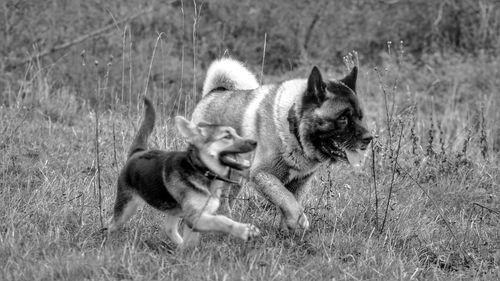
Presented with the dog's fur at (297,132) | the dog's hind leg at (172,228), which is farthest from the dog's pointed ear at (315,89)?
the dog's hind leg at (172,228)

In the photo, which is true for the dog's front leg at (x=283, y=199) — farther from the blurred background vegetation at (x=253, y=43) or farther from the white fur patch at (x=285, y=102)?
the blurred background vegetation at (x=253, y=43)

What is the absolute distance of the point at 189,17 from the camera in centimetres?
1367

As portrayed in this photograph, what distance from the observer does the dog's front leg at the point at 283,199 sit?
4.97 metres

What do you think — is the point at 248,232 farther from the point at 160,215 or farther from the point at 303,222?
the point at 160,215

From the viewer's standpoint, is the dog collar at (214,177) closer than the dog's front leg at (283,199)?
Yes

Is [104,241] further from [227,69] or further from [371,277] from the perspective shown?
[227,69]

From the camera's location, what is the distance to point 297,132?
207 inches

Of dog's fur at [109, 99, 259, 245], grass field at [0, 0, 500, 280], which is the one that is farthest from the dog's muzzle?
grass field at [0, 0, 500, 280]

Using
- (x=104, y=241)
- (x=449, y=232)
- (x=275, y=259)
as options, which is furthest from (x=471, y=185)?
(x=104, y=241)

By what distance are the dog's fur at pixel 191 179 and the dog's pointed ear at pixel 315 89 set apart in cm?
105

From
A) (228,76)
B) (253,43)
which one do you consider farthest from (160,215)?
(253,43)

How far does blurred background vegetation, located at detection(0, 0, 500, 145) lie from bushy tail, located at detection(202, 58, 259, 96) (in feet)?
10.4

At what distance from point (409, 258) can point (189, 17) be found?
31.5ft

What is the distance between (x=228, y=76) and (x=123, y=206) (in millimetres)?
2211
